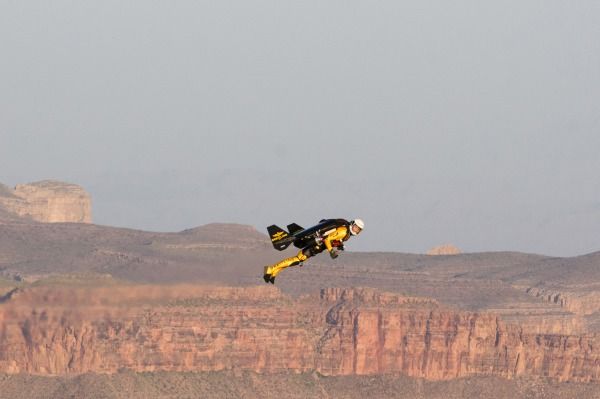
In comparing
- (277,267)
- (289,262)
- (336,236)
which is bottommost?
(277,267)

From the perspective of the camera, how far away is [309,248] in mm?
178500

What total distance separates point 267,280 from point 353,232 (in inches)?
339

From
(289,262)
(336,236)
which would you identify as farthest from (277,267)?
(336,236)

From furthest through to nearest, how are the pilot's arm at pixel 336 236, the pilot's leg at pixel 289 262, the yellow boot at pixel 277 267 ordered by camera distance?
the pilot's arm at pixel 336 236 < the pilot's leg at pixel 289 262 < the yellow boot at pixel 277 267

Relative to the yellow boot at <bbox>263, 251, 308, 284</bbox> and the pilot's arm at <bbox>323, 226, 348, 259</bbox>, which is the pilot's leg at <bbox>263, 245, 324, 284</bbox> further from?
the pilot's arm at <bbox>323, 226, 348, 259</bbox>

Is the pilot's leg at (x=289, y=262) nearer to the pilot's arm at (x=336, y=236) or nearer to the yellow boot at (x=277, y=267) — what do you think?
the yellow boot at (x=277, y=267)

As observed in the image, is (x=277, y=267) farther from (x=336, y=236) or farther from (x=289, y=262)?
(x=336, y=236)

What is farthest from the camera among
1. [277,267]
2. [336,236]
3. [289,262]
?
[336,236]

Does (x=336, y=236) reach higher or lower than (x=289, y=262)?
higher

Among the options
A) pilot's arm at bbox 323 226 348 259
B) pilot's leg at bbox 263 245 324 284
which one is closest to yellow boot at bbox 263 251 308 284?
pilot's leg at bbox 263 245 324 284

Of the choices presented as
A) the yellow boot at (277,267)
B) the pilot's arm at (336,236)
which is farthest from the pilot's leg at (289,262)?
the pilot's arm at (336,236)

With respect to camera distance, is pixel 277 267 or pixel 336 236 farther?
pixel 336 236

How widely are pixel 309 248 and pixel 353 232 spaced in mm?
3961

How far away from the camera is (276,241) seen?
179375 mm
